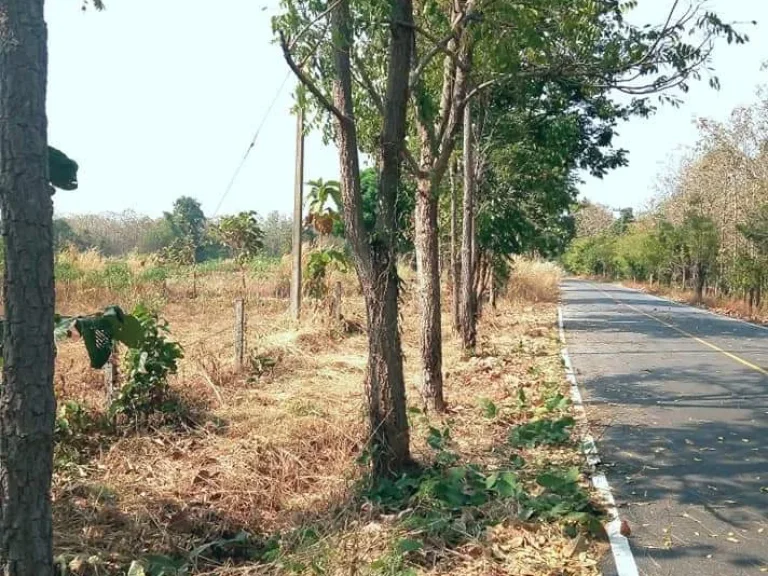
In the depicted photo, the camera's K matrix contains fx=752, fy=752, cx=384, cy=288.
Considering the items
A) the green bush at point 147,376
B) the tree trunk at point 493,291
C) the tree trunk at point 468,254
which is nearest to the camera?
the green bush at point 147,376

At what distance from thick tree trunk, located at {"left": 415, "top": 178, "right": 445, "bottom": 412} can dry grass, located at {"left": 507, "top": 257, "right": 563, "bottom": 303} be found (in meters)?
22.7

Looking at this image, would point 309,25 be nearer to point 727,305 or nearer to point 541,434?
point 541,434

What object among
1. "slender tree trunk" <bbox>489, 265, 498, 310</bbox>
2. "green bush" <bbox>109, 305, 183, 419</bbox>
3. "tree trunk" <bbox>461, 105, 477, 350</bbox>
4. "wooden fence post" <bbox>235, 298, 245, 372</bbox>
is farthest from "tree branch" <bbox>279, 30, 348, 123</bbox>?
"slender tree trunk" <bbox>489, 265, 498, 310</bbox>

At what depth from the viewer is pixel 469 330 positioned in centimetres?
1430

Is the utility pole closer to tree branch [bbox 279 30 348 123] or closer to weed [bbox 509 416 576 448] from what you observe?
weed [bbox 509 416 576 448]

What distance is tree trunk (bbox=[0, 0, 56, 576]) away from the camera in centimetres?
252

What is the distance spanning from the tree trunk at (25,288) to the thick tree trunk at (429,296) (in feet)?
21.7

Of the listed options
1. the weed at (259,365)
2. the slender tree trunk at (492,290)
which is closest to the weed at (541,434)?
the weed at (259,365)

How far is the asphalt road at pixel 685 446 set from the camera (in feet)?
16.8

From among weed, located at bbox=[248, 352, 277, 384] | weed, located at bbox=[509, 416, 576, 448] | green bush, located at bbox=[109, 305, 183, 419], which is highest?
green bush, located at bbox=[109, 305, 183, 419]

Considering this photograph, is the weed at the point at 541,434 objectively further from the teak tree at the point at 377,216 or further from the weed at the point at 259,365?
the weed at the point at 259,365

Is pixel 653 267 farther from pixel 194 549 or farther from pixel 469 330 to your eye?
pixel 194 549

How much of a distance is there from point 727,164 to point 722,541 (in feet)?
113

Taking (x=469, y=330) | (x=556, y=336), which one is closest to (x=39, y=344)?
(x=469, y=330)
